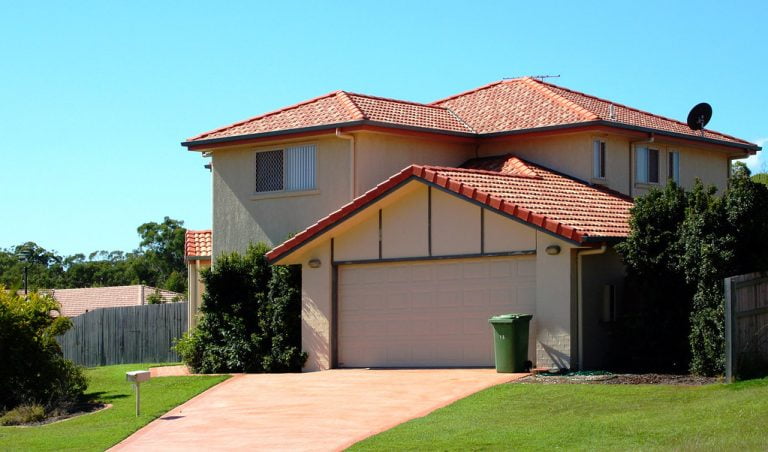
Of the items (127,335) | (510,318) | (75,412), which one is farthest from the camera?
(127,335)

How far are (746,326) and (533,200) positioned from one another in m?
5.96

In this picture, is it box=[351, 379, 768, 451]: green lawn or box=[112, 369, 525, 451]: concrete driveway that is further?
box=[112, 369, 525, 451]: concrete driveway

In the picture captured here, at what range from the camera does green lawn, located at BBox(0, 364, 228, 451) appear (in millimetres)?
18250

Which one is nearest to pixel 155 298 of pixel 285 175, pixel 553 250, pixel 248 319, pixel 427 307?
pixel 285 175

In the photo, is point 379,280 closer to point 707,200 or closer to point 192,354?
point 192,354

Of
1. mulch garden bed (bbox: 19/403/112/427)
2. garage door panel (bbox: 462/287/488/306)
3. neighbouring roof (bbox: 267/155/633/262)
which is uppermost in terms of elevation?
neighbouring roof (bbox: 267/155/633/262)

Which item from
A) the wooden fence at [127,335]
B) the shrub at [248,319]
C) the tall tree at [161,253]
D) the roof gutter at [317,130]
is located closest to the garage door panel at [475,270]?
the shrub at [248,319]

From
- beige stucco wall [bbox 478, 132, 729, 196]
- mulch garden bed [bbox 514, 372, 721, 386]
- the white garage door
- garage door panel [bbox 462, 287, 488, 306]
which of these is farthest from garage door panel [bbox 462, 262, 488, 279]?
beige stucco wall [bbox 478, 132, 729, 196]

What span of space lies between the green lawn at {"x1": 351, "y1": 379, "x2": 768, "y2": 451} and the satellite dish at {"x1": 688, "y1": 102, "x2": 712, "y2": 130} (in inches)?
533

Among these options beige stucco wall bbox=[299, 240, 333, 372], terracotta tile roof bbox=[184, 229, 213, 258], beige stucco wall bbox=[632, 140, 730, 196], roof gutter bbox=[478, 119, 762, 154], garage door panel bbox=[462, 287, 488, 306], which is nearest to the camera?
garage door panel bbox=[462, 287, 488, 306]

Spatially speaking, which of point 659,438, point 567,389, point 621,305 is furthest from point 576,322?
point 659,438

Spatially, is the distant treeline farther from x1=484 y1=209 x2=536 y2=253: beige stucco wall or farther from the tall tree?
x1=484 y1=209 x2=536 y2=253: beige stucco wall

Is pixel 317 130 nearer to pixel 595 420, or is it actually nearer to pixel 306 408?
pixel 306 408

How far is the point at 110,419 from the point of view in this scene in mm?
20516
